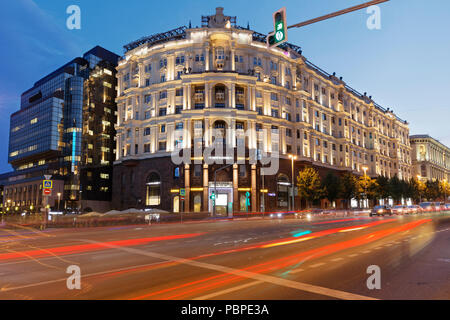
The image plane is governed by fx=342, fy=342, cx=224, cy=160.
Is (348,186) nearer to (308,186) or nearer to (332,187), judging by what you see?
(332,187)

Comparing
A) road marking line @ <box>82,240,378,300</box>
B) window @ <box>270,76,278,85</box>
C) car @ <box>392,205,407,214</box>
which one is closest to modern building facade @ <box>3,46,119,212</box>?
window @ <box>270,76,278,85</box>

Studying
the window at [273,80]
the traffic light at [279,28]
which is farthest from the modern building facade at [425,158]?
the traffic light at [279,28]

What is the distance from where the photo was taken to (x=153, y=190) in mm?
63469

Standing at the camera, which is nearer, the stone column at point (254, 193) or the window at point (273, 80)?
the stone column at point (254, 193)

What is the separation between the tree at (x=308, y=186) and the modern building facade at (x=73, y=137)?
59.2m

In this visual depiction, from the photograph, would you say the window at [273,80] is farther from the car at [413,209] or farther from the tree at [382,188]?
the tree at [382,188]

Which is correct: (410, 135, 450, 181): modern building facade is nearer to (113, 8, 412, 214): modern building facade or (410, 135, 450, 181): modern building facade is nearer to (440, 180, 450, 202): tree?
(440, 180, 450, 202): tree

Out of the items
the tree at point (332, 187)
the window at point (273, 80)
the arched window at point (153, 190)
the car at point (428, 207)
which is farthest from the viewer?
the car at point (428, 207)

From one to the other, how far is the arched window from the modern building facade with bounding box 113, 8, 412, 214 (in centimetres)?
18

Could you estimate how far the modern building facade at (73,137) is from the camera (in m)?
99.6

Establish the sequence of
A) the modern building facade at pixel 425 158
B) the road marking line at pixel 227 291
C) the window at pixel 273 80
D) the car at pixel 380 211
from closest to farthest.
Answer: the road marking line at pixel 227 291
the car at pixel 380 211
the window at pixel 273 80
the modern building facade at pixel 425 158

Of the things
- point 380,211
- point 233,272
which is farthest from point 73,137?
point 233,272

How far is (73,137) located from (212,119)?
65.6 meters
